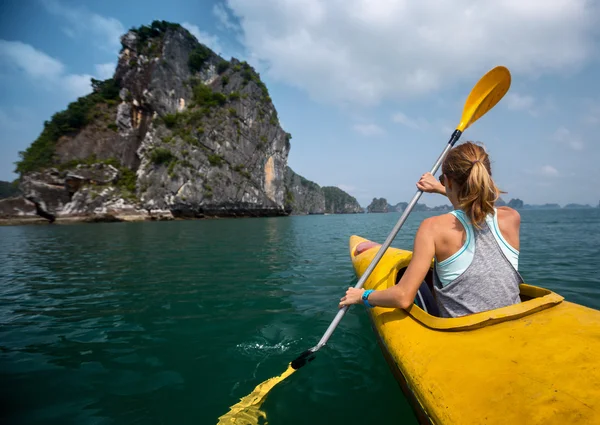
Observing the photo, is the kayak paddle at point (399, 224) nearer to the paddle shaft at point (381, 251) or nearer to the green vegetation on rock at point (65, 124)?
the paddle shaft at point (381, 251)

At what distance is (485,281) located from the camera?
6.37 ft

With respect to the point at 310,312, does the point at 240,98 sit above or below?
above

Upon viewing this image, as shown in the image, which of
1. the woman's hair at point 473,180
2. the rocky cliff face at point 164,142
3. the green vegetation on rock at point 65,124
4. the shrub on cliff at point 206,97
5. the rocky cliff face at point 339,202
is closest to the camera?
the woman's hair at point 473,180

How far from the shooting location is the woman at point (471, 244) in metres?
1.90

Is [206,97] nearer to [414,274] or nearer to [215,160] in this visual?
[215,160]

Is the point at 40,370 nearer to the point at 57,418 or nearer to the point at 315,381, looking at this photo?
the point at 57,418

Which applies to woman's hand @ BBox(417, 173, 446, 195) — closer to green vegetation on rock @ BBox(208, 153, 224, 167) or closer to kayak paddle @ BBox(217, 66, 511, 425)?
kayak paddle @ BBox(217, 66, 511, 425)

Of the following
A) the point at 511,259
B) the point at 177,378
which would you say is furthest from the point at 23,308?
the point at 511,259

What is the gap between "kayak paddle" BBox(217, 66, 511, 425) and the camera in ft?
7.26

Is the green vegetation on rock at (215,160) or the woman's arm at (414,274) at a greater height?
the green vegetation on rock at (215,160)

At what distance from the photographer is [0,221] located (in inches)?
1272

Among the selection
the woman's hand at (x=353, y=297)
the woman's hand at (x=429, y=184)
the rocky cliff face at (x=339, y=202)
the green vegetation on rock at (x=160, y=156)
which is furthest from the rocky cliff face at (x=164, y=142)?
the rocky cliff face at (x=339, y=202)

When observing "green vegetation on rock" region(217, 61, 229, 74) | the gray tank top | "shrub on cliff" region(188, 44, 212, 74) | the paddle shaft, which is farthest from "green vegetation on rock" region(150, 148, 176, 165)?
the gray tank top

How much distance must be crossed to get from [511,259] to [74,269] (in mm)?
8987
